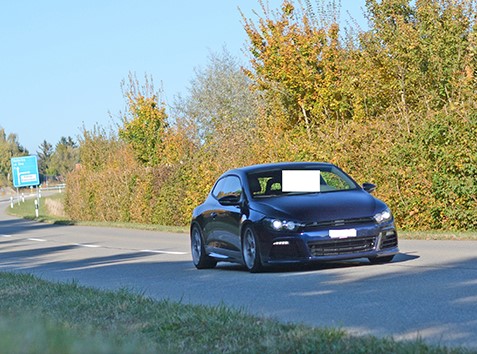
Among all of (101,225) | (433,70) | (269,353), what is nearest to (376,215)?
(269,353)

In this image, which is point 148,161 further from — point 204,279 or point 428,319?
point 428,319

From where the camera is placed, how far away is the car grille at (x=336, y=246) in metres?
13.7

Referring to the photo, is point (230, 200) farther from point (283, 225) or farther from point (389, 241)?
point (389, 241)

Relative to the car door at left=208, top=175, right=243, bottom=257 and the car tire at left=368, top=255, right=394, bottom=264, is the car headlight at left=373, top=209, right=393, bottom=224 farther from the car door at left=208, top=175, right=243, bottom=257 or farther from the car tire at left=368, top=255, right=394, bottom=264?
the car door at left=208, top=175, right=243, bottom=257

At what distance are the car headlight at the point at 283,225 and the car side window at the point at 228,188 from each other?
135 cm

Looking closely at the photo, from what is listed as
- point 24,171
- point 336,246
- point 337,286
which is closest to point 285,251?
point 336,246

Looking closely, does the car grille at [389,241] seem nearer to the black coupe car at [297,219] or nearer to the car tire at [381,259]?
the black coupe car at [297,219]

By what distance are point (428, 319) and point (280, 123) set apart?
92.9 feet

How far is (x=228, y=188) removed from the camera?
16.0 meters

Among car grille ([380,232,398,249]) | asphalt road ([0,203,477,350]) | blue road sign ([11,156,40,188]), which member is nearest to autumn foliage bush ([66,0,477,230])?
asphalt road ([0,203,477,350])

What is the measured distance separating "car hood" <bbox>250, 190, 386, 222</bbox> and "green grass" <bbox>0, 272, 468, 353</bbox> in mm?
2720

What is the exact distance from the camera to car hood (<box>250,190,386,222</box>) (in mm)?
13750

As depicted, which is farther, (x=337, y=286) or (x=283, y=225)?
(x=283, y=225)

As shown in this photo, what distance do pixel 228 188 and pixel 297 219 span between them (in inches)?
96.3
